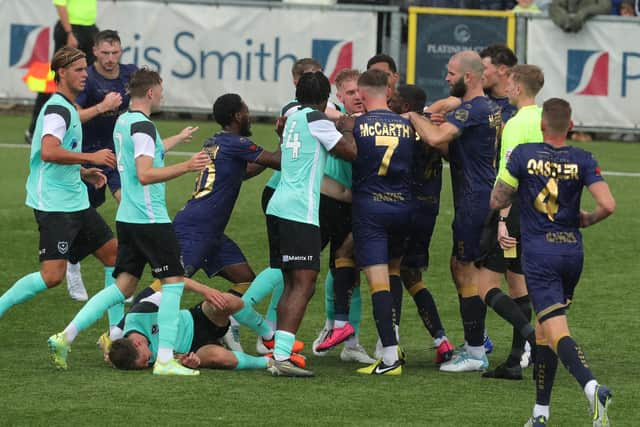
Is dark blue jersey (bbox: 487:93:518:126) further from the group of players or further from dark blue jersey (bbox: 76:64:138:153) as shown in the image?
dark blue jersey (bbox: 76:64:138:153)

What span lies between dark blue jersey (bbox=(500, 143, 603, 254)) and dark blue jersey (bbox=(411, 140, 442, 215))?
1.94 metres

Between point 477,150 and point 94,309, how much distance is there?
2981mm

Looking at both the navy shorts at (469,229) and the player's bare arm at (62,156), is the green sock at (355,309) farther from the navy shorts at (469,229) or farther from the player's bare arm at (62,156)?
the player's bare arm at (62,156)

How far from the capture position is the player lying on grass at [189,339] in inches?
407

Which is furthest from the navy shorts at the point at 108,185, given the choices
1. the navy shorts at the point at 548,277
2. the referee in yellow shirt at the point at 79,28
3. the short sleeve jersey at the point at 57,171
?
the referee in yellow shirt at the point at 79,28

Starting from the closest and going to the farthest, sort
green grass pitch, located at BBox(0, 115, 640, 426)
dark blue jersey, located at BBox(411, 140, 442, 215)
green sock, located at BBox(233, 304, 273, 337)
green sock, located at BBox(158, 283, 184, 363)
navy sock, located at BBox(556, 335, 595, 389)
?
navy sock, located at BBox(556, 335, 595, 389) < green grass pitch, located at BBox(0, 115, 640, 426) < green sock, located at BBox(158, 283, 184, 363) < dark blue jersey, located at BBox(411, 140, 442, 215) < green sock, located at BBox(233, 304, 273, 337)

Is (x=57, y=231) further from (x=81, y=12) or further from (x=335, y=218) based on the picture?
(x=81, y=12)

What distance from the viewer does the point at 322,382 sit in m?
10.3

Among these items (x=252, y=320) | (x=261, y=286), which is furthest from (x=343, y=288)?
(x=252, y=320)

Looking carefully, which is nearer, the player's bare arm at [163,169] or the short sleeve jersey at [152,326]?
the player's bare arm at [163,169]

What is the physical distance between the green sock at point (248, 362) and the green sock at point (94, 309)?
3.12 feet

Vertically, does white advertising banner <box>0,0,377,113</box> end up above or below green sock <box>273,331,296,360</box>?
above

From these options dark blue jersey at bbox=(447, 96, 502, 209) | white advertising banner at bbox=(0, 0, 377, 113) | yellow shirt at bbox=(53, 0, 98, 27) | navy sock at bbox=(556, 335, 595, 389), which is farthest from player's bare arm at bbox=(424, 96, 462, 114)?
white advertising banner at bbox=(0, 0, 377, 113)

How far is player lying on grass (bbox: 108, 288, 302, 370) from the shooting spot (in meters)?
10.3
